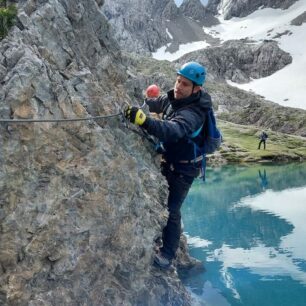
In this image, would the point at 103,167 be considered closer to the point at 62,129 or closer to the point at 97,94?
the point at 62,129

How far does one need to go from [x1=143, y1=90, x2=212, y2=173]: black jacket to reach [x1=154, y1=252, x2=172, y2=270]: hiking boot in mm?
2887

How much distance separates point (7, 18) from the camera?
393 inches

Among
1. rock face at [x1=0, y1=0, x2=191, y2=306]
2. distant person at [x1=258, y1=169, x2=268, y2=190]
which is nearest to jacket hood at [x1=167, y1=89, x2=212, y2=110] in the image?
rock face at [x1=0, y1=0, x2=191, y2=306]

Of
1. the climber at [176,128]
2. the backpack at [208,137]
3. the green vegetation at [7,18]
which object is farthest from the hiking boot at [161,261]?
the green vegetation at [7,18]

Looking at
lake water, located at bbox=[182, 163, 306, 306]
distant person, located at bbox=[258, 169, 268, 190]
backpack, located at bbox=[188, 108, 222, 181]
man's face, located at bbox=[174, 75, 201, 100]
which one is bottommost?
distant person, located at bbox=[258, 169, 268, 190]

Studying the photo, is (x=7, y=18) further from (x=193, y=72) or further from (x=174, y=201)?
(x=174, y=201)

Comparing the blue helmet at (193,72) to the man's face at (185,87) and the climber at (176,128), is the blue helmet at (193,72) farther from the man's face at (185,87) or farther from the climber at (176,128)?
the man's face at (185,87)

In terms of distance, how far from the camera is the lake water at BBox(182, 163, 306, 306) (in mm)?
17562

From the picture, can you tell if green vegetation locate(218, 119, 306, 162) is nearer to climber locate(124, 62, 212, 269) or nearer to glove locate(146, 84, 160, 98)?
glove locate(146, 84, 160, 98)

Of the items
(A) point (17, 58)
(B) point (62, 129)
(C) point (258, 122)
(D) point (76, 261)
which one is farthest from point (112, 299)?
(C) point (258, 122)

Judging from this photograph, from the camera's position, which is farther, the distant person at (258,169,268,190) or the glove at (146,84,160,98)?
the distant person at (258,169,268,190)

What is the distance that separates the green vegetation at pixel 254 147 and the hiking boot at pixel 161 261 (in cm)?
7884

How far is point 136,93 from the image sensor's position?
556 inches

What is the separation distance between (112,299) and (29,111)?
505 cm
